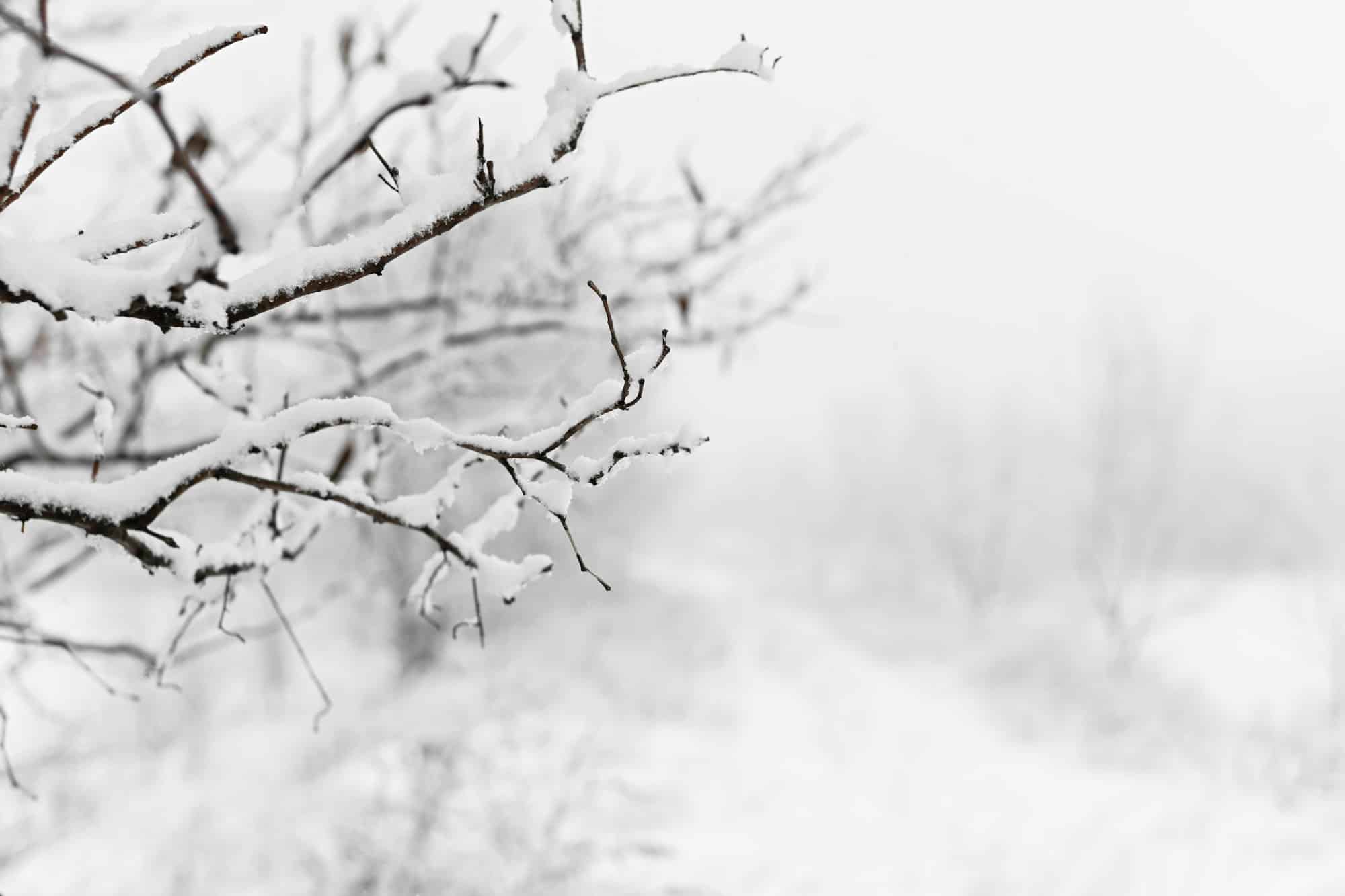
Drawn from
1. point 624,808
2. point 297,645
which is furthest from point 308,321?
point 624,808

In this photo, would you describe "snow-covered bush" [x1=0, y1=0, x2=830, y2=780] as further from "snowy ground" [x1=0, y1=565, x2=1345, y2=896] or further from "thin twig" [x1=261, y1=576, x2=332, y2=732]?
"snowy ground" [x1=0, y1=565, x2=1345, y2=896]

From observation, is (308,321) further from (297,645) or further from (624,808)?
(624,808)

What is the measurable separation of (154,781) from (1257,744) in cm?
1111

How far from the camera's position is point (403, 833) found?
470 centimetres

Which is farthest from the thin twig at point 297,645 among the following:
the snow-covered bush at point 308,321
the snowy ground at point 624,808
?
the snowy ground at point 624,808

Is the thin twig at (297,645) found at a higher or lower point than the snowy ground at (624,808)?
higher

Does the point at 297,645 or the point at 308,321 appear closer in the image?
the point at 297,645

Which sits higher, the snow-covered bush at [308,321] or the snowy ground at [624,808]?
the snow-covered bush at [308,321]

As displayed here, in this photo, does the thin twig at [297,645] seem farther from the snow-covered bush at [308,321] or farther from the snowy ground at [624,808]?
the snowy ground at [624,808]

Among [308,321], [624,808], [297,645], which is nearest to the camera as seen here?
[297,645]

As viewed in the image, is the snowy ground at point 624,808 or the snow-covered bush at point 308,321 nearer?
the snow-covered bush at point 308,321

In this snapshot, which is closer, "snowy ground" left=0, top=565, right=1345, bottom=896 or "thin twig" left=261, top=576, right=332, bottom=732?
"thin twig" left=261, top=576, right=332, bottom=732

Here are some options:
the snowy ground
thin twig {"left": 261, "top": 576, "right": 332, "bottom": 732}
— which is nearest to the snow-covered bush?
thin twig {"left": 261, "top": 576, "right": 332, "bottom": 732}

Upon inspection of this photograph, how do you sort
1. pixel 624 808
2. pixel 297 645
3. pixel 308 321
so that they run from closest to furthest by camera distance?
1. pixel 297 645
2. pixel 308 321
3. pixel 624 808
